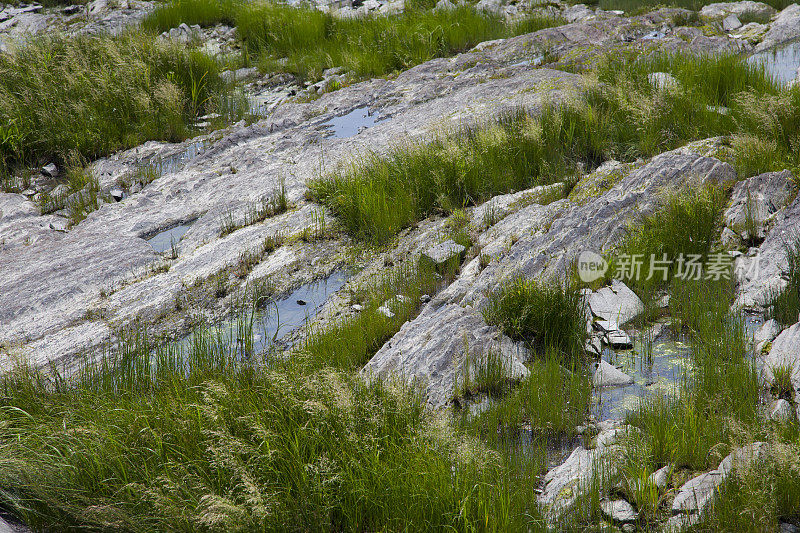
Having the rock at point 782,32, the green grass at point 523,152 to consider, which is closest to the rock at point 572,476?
the green grass at point 523,152

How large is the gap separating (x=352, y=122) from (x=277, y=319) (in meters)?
5.44

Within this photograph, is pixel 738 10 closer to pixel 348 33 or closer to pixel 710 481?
pixel 348 33

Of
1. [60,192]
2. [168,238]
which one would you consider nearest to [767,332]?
[168,238]

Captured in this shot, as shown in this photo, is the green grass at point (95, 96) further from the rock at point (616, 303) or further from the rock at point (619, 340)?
the rock at point (619, 340)

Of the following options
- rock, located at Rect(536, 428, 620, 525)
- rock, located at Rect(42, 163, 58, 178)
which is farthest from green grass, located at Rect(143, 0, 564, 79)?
rock, located at Rect(536, 428, 620, 525)

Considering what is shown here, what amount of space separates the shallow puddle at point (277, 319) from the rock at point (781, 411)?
12.6 ft

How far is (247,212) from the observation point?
7.72m

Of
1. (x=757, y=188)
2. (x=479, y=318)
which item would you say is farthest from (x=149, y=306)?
(x=757, y=188)

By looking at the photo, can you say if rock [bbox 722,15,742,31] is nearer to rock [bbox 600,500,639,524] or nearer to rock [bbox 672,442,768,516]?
rock [bbox 672,442,768,516]

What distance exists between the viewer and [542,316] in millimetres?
5055

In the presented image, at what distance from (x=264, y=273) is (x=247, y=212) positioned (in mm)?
1411

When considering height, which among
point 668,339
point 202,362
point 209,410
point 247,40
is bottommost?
point 668,339

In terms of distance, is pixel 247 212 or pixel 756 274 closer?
pixel 756 274

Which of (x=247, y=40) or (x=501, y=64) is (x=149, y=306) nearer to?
(x=501, y=64)
